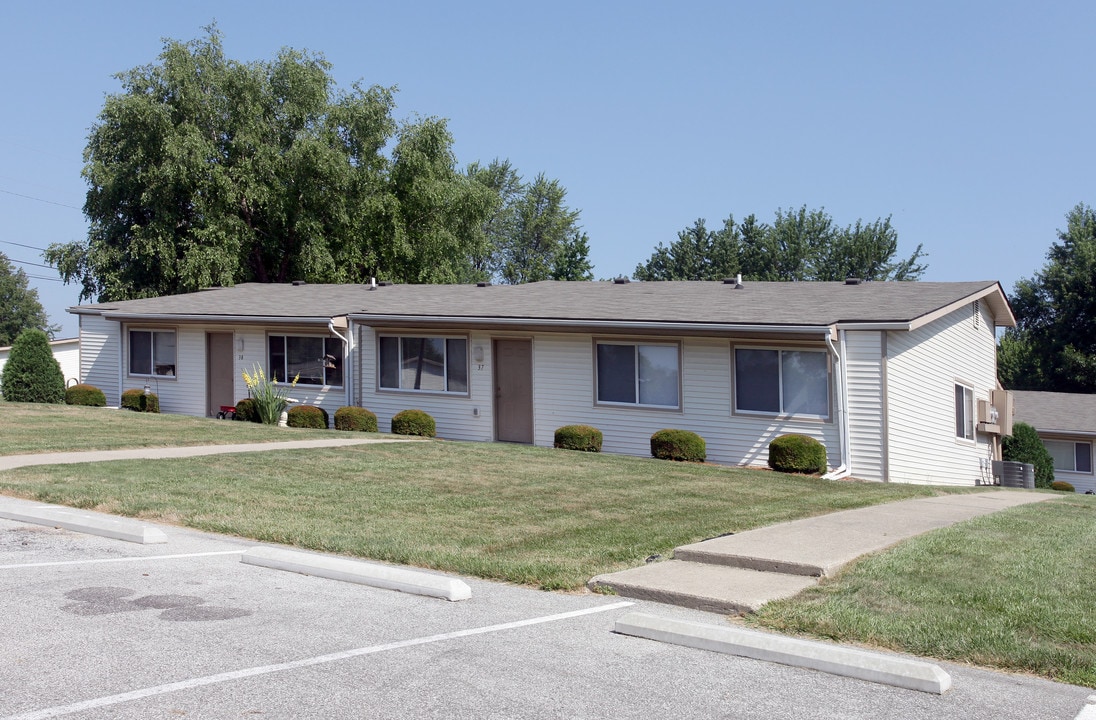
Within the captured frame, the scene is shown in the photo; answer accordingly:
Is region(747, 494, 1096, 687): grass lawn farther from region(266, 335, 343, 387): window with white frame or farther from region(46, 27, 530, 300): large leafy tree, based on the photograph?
region(46, 27, 530, 300): large leafy tree

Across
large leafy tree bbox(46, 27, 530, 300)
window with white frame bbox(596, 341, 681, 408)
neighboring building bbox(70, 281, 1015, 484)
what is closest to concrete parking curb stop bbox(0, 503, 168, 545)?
neighboring building bbox(70, 281, 1015, 484)

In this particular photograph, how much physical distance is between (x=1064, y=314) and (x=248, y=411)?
54279 mm

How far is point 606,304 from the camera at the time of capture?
70.7 ft

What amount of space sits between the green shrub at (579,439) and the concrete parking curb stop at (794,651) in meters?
12.9

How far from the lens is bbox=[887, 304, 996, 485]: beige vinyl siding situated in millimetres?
17812

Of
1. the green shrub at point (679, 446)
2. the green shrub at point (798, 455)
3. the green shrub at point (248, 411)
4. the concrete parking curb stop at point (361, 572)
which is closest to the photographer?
the concrete parking curb stop at point (361, 572)

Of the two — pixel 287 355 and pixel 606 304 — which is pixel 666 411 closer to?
pixel 606 304

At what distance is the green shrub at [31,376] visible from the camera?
26391mm

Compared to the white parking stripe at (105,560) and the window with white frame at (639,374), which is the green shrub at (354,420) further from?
the white parking stripe at (105,560)

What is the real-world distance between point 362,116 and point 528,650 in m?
34.9

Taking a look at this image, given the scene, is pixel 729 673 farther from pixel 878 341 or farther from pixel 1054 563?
pixel 878 341

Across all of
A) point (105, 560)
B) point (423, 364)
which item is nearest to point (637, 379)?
point (423, 364)

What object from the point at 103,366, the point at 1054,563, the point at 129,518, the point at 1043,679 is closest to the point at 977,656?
the point at 1043,679

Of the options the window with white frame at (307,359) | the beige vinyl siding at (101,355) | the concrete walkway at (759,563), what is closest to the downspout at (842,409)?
the concrete walkway at (759,563)
